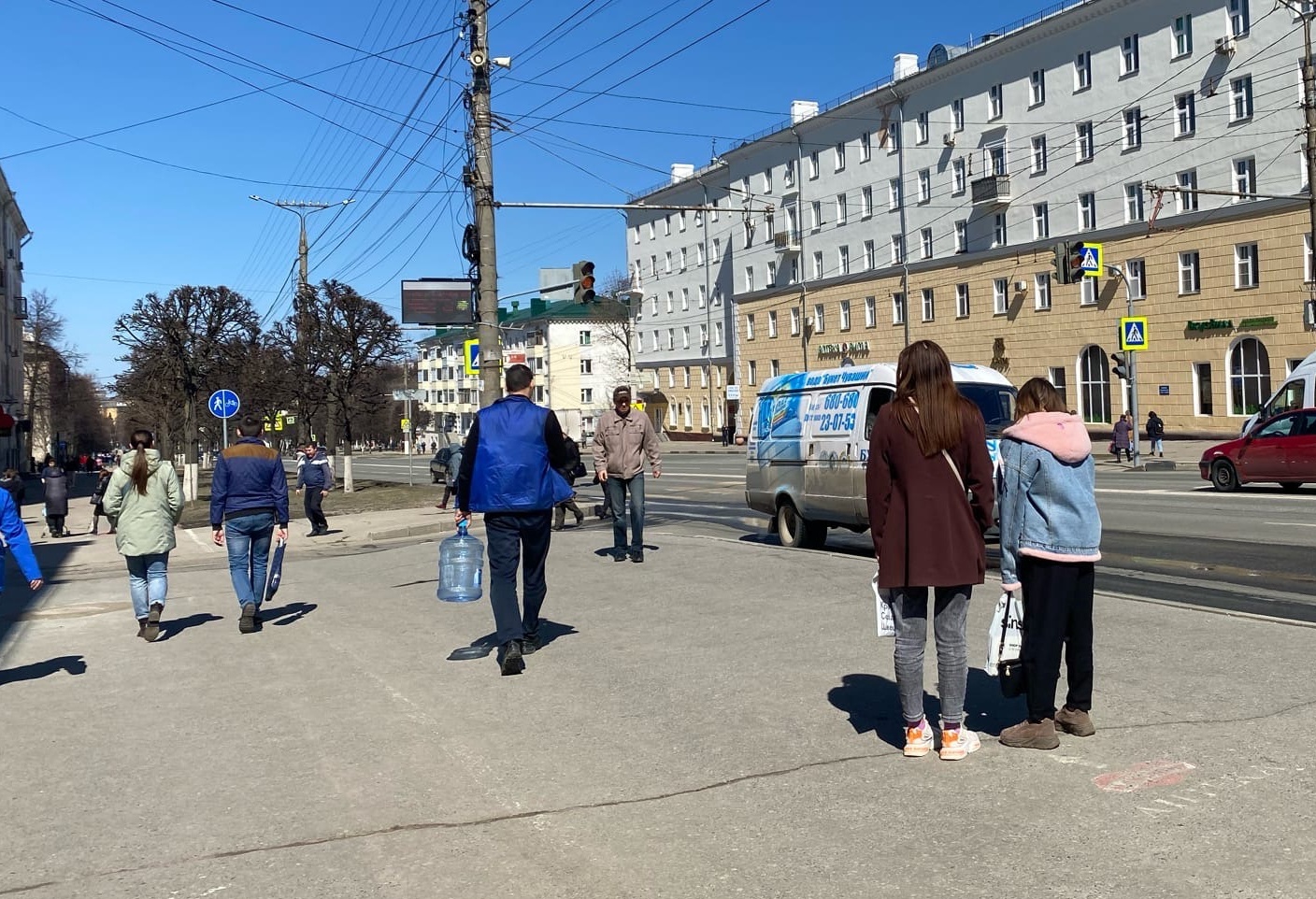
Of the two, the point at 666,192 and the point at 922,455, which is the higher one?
the point at 666,192

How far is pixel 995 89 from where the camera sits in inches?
2050

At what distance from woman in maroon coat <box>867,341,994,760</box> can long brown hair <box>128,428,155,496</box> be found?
6620 millimetres

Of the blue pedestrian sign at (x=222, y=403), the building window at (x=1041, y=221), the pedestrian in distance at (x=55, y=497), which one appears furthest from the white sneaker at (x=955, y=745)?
the building window at (x=1041, y=221)

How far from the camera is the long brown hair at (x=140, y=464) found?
9.54m

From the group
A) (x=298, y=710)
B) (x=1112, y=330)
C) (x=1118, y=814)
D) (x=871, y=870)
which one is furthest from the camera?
(x=1112, y=330)

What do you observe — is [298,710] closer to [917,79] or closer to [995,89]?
[995,89]

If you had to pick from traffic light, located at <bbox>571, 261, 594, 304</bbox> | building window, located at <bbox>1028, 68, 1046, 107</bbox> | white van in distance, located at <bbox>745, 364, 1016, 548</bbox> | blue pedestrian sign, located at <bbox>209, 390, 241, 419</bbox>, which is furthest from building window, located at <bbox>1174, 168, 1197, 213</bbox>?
white van in distance, located at <bbox>745, 364, 1016, 548</bbox>

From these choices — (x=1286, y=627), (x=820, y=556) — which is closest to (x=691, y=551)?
(x=820, y=556)

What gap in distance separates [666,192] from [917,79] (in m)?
29.3

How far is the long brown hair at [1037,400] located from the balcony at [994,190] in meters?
48.4

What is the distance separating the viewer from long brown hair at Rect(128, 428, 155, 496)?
9539 millimetres

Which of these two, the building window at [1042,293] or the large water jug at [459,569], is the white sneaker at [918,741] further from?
the building window at [1042,293]

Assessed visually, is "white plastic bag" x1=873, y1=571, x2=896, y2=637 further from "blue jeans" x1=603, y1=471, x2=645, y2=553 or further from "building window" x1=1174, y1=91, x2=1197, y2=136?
"building window" x1=1174, y1=91, x2=1197, y2=136

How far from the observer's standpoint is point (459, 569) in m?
9.77
